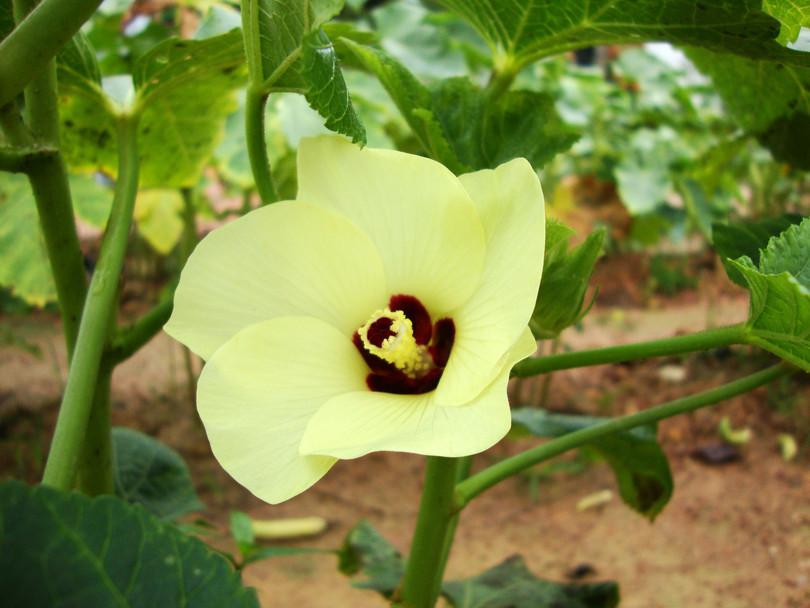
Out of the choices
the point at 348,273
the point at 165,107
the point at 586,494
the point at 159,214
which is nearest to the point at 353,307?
the point at 348,273

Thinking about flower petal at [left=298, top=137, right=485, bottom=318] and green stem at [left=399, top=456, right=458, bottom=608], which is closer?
flower petal at [left=298, top=137, right=485, bottom=318]

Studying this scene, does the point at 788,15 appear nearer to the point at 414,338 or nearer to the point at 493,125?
the point at 493,125

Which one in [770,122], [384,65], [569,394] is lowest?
[569,394]

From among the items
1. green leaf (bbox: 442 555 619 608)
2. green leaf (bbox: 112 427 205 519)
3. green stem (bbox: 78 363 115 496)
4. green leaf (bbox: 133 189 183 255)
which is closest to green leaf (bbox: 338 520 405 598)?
green leaf (bbox: 442 555 619 608)

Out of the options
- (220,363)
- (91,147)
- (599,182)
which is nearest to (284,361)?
(220,363)

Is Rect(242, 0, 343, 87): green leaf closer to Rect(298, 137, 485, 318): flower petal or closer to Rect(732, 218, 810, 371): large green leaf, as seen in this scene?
Rect(298, 137, 485, 318): flower petal

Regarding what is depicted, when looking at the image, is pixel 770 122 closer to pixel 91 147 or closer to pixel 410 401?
pixel 410 401

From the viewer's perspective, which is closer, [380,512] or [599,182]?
[380,512]

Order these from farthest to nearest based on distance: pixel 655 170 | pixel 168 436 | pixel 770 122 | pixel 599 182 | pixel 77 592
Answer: pixel 599 182 < pixel 655 170 < pixel 168 436 < pixel 770 122 < pixel 77 592
